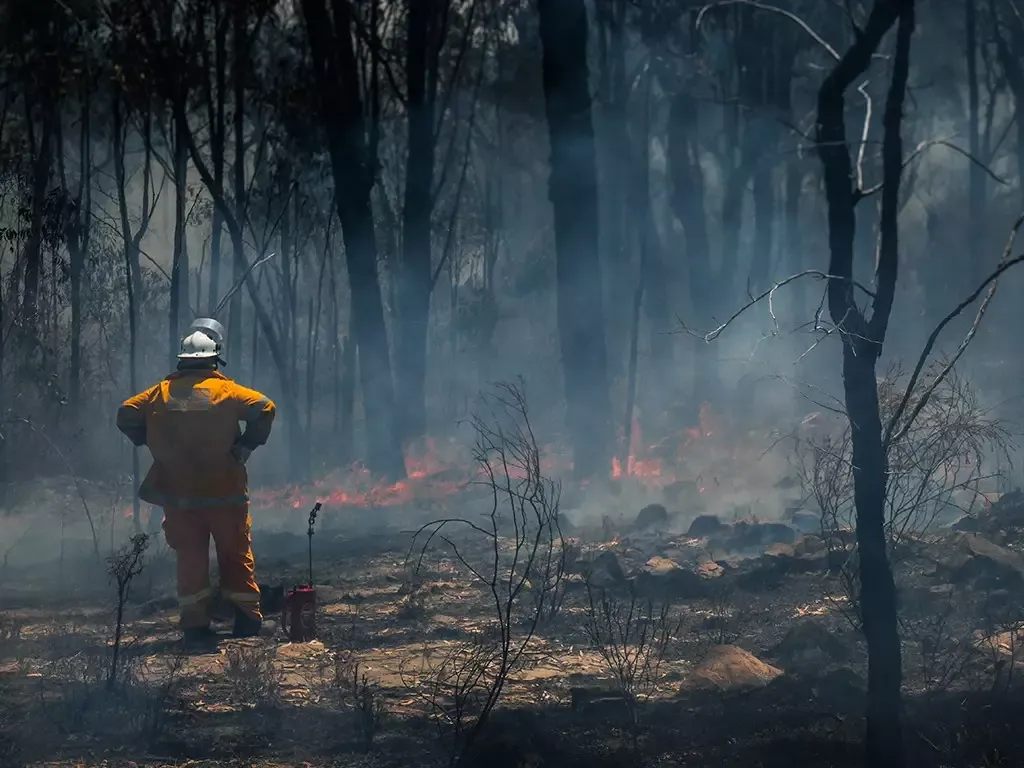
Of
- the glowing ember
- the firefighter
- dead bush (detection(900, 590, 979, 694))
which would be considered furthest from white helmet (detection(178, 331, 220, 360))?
the glowing ember

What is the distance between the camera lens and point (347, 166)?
53.4ft

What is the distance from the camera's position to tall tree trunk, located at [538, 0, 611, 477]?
14984 millimetres

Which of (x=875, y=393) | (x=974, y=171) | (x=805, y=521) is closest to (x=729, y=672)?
(x=875, y=393)

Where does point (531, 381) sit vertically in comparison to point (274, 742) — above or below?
above

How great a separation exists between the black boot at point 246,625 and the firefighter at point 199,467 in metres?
0.17

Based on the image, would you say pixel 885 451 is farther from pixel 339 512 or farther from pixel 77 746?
pixel 339 512

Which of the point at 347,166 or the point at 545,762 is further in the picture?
the point at 347,166

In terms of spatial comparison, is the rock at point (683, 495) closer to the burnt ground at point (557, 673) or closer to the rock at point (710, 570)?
the rock at point (710, 570)

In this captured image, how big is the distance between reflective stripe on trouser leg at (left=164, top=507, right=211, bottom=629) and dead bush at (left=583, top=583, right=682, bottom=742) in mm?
2232

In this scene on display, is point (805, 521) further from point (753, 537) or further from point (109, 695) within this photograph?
point (109, 695)

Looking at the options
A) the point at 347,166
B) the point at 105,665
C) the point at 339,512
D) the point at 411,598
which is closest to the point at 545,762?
Result: the point at 105,665

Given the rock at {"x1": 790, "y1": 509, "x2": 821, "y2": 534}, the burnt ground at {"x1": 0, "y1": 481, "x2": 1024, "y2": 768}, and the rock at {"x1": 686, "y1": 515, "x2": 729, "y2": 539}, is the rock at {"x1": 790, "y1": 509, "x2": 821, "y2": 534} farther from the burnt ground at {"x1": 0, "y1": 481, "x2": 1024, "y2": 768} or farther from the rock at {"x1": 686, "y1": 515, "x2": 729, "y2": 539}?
the burnt ground at {"x1": 0, "y1": 481, "x2": 1024, "y2": 768}

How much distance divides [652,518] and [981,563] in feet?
15.2

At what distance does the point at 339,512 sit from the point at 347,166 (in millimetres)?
4413
